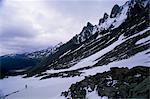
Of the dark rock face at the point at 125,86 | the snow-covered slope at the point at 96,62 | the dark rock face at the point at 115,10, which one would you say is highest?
the dark rock face at the point at 115,10

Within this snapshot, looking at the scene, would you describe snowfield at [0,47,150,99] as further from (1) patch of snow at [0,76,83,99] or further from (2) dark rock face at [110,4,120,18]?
(2) dark rock face at [110,4,120,18]

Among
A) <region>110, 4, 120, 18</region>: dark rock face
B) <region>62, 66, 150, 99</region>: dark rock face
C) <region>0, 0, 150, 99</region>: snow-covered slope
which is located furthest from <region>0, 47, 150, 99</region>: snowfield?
<region>110, 4, 120, 18</region>: dark rock face

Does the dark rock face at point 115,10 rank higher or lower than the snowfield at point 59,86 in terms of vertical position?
higher

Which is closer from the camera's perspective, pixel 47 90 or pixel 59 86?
pixel 47 90

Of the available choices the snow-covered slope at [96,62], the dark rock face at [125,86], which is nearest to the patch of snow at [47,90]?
the snow-covered slope at [96,62]

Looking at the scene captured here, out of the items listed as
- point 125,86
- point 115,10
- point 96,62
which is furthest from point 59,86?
point 115,10

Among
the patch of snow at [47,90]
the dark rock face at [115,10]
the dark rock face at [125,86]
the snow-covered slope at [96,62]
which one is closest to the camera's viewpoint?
the dark rock face at [125,86]

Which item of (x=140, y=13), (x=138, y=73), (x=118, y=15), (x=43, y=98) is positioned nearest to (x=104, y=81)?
(x=138, y=73)

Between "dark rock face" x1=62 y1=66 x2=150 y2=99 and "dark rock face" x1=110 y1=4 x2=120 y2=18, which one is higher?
"dark rock face" x1=110 y1=4 x2=120 y2=18

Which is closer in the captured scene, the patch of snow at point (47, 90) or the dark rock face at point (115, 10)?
the patch of snow at point (47, 90)

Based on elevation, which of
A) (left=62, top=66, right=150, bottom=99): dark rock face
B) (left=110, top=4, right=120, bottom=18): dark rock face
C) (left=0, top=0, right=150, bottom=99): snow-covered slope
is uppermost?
(left=110, top=4, right=120, bottom=18): dark rock face

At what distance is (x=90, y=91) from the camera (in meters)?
24.1

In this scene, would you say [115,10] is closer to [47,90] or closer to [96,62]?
[96,62]

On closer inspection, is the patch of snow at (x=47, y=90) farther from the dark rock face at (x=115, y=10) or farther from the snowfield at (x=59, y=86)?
the dark rock face at (x=115, y=10)
